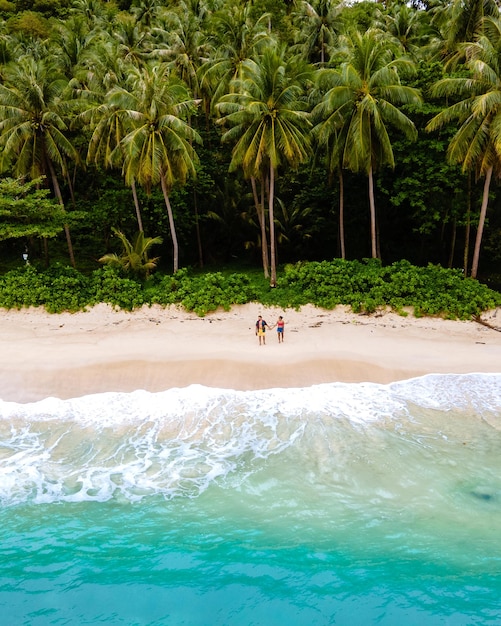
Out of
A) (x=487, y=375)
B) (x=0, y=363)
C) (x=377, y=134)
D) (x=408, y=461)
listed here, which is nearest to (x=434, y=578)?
(x=408, y=461)

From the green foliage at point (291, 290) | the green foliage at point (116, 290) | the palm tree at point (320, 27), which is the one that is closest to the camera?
the green foliage at point (291, 290)

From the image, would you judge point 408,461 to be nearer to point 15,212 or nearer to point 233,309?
point 233,309

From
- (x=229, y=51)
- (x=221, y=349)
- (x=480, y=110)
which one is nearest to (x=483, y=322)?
(x=480, y=110)

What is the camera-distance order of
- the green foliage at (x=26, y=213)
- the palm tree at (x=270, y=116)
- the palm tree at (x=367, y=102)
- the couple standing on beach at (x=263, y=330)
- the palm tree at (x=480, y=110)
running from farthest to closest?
1. the green foliage at (x=26, y=213)
2. the palm tree at (x=270, y=116)
3. the palm tree at (x=367, y=102)
4. the palm tree at (x=480, y=110)
5. the couple standing on beach at (x=263, y=330)

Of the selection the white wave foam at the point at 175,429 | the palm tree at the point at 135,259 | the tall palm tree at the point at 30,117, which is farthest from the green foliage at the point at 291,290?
the white wave foam at the point at 175,429

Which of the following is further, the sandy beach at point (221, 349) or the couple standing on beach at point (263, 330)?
the couple standing on beach at point (263, 330)

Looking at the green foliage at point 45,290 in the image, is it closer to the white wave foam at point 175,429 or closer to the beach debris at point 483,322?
the white wave foam at point 175,429

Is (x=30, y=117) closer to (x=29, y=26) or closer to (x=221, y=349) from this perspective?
(x=221, y=349)

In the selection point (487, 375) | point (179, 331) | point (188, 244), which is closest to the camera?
point (487, 375)
